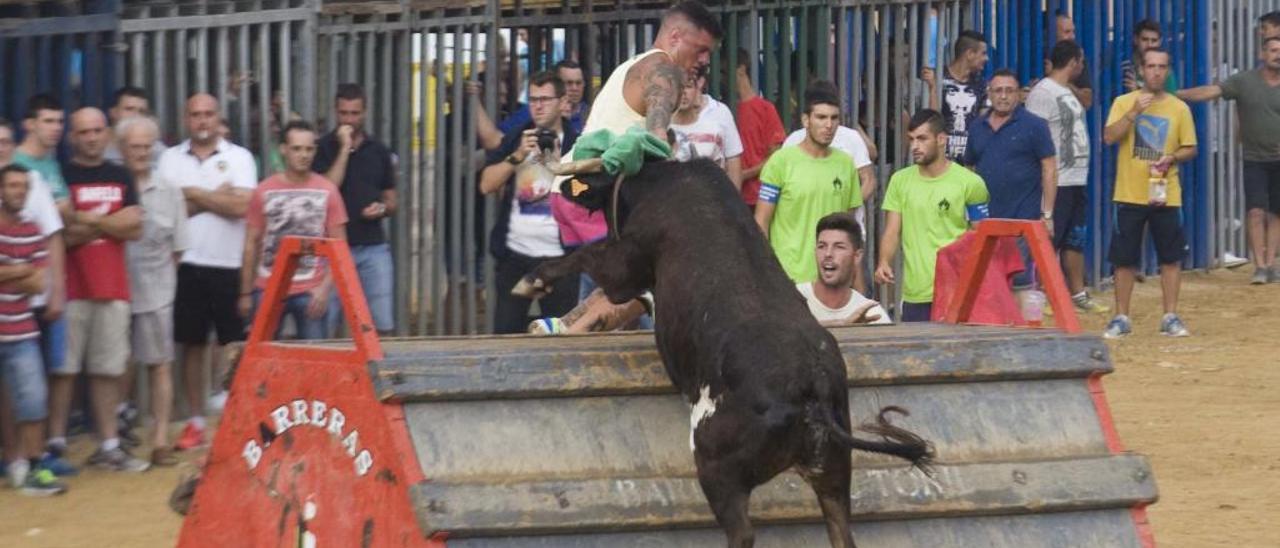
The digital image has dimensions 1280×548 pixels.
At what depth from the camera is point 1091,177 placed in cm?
1862

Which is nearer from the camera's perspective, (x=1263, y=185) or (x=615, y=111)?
(x=615, y=111)

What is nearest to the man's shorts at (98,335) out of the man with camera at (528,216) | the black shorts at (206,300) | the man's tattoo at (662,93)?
the black shorts at (206,300)

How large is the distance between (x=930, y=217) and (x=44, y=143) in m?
4.50

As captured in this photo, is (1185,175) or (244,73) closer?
(244,73)

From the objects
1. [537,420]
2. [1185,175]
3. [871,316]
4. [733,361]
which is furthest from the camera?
[1185,175]

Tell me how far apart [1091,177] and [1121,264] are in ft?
9.16

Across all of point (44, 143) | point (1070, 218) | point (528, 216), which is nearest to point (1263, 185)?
point (1070, 218)

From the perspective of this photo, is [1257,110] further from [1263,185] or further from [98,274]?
[98,274]

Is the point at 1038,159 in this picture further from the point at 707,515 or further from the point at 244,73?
the point at 707,515

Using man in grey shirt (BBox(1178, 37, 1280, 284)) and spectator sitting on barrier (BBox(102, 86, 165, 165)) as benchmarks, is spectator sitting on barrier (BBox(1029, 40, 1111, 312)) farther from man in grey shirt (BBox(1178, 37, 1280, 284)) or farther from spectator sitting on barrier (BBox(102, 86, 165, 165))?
spectator sitting on barrier (BBox(102, 86, 165, 165))

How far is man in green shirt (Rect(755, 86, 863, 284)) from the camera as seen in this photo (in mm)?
12008

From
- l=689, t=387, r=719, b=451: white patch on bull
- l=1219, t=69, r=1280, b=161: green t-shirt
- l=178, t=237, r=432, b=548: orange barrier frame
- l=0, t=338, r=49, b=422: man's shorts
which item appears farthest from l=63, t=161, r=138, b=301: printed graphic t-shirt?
l=1219, t=69, r=1280, b=161: green t-shirt

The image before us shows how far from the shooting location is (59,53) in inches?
452

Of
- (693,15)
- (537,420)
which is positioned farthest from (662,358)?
(693,15)
